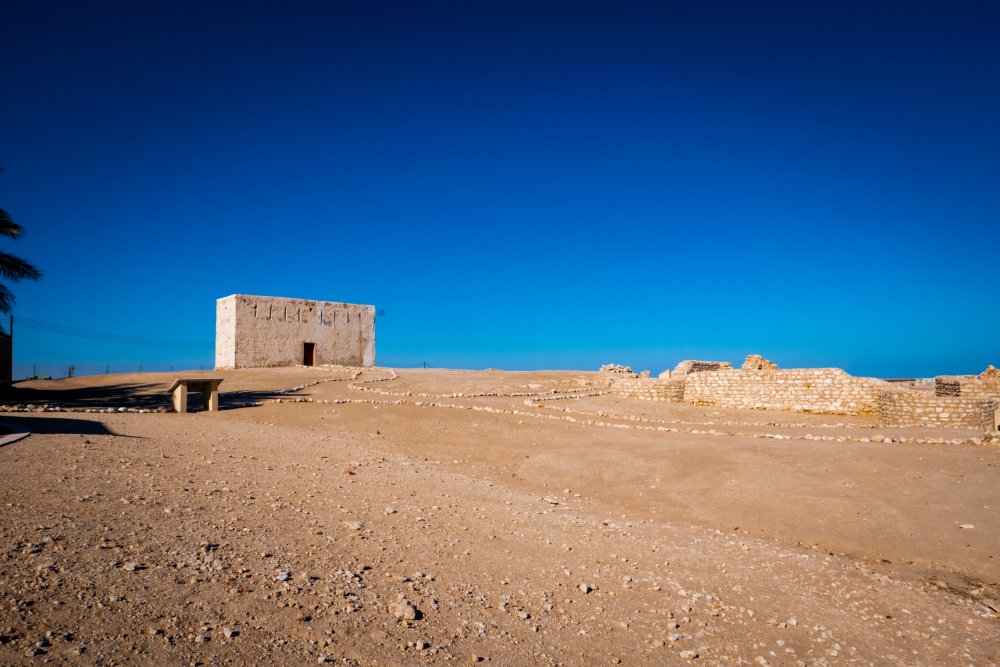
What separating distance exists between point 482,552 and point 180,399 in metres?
11.6

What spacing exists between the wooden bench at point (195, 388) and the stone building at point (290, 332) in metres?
20.3

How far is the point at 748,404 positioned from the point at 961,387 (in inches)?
261

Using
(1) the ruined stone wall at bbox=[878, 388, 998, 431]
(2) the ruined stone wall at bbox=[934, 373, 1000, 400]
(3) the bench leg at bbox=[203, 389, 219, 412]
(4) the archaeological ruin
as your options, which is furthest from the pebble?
(2) the ruined stone wall at bbox=[934, 373, 1000, 400]

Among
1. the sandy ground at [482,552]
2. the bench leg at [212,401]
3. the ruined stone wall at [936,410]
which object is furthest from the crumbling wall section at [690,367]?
the bench leg at [212,401]

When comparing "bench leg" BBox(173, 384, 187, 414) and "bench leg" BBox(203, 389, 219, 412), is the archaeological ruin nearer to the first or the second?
"bench leg" BBox(203, 389, 219, 412)

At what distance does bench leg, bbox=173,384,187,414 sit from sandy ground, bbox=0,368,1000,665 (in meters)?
3.47

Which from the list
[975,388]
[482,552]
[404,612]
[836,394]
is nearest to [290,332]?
[836,394]

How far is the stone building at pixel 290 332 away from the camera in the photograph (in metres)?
33.6

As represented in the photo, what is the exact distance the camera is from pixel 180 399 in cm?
1369

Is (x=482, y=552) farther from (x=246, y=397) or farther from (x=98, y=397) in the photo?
(x=98, y=397)

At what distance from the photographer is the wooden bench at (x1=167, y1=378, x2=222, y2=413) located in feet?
45.0

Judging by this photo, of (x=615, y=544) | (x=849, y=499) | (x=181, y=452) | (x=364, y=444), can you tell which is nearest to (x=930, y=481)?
(x=849, y=499)

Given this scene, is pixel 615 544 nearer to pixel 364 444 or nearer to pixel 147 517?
pixel 147 517

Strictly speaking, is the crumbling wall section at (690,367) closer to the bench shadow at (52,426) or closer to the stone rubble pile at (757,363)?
the stone rubble pile at (757,363)
